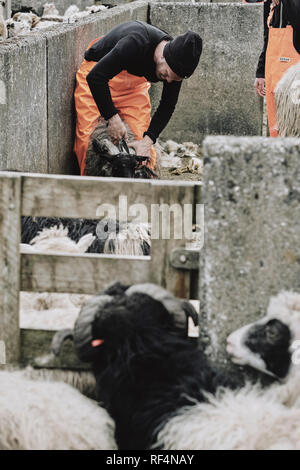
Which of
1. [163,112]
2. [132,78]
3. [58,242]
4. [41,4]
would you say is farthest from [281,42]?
[41,4]

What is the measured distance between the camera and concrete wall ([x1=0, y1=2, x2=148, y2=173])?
4.67 metres

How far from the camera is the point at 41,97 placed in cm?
550

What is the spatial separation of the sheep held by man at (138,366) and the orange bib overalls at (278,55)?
2.91 m

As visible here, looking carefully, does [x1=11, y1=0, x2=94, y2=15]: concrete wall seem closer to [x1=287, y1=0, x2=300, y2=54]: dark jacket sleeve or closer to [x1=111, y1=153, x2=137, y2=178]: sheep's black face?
[x1=111, y1=153, x2=137, y2=178]: sheep's black face

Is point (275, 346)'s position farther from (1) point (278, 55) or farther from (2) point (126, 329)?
(1) point (278, 55)

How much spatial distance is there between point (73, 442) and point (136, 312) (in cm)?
55

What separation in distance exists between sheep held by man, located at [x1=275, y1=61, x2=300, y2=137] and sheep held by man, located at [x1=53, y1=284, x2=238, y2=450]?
1967 millimetres

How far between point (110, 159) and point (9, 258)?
2.73 m

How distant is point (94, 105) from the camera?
6.36 metres

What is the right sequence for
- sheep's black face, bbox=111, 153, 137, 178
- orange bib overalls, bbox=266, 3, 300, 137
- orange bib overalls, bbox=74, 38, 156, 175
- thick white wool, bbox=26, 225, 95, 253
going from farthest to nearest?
orange bib overalls, bbox=74, 38, 156, 175 < sheep's black face, bbox=111, 153, 137, 178 < orange bib overalls, bbox=266, 3, 300, 137 < thick white wool, bbox=26, 225, 95, 253

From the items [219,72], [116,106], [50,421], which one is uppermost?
[219,72]

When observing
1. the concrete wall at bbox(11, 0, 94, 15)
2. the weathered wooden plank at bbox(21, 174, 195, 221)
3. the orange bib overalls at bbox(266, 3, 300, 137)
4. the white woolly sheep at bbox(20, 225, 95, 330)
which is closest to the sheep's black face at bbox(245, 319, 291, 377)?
the weathered wooden plank at bbox(21, 174, 195, 221)

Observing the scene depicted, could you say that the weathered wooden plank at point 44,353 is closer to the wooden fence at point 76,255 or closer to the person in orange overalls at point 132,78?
the wooden fence at point 76,255

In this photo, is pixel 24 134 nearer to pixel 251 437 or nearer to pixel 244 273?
pixel 244 273
